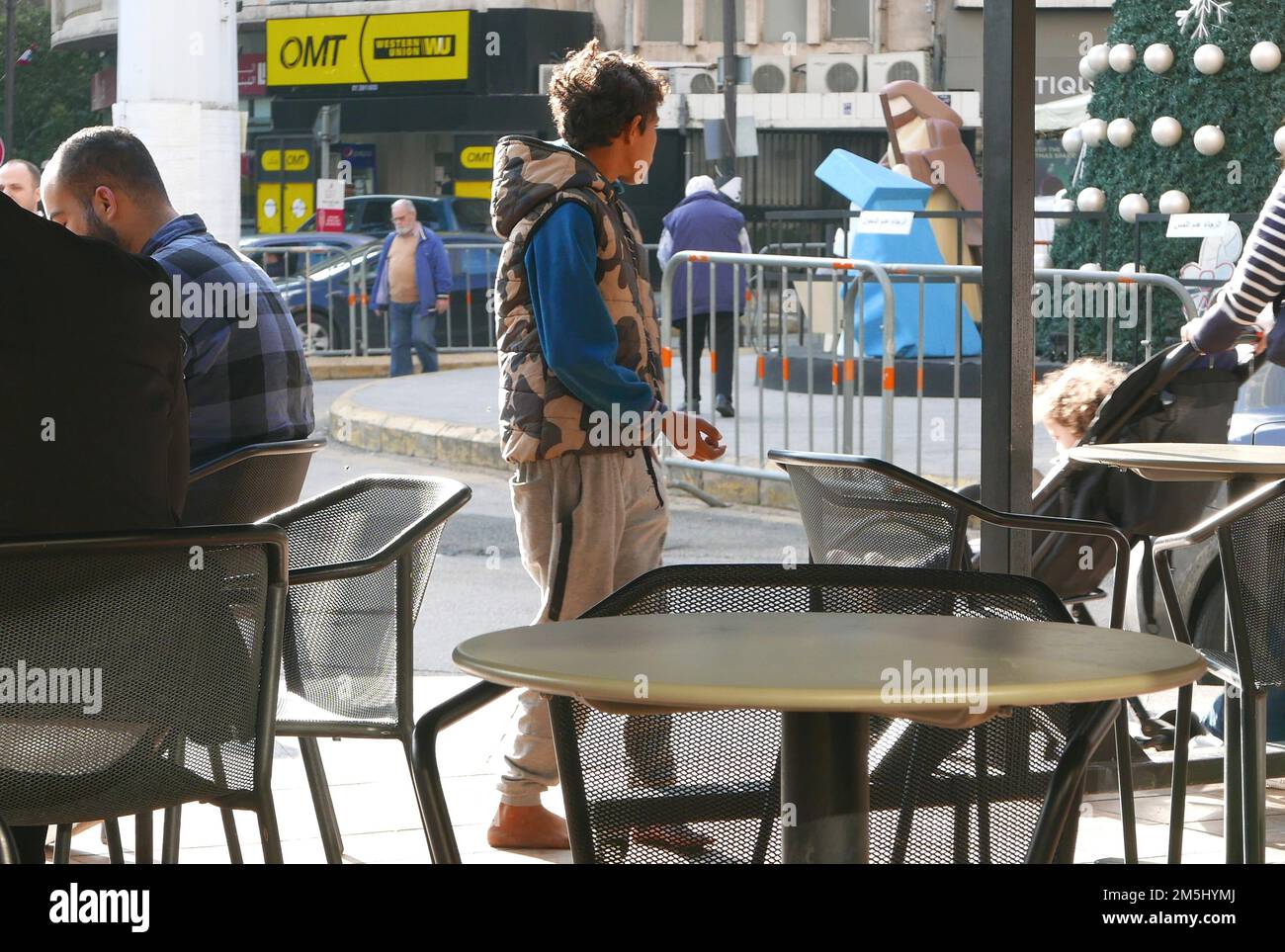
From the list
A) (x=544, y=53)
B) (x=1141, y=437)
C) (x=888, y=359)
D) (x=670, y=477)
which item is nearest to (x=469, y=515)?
(x=670, y=477)

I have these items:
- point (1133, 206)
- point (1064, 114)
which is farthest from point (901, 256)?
point (1064, 114)

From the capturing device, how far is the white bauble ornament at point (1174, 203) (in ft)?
44.4

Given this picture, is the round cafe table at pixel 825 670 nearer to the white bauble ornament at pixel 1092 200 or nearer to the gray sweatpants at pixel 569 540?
the gray sweatpants at pixel 569 540

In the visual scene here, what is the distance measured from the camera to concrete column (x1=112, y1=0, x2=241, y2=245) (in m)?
8.75

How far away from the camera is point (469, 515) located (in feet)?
35.0

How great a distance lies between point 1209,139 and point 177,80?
25.2 feet

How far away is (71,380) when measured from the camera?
305 cm

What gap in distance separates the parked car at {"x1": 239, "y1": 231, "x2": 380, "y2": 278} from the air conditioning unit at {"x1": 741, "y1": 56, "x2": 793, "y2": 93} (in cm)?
1322

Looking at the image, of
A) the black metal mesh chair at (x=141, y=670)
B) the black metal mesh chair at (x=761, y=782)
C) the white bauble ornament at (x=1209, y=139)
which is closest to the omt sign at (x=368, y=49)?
the white bauble ornament at (x=1209, y=139)

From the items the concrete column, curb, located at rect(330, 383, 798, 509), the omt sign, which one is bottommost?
curb, located at rect(330, 383, 798, 509)

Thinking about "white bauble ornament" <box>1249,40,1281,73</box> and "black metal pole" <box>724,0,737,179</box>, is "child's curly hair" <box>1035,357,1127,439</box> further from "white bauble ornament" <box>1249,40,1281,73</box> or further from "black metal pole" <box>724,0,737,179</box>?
"black metal pole" <box>724,0,737,179</box>

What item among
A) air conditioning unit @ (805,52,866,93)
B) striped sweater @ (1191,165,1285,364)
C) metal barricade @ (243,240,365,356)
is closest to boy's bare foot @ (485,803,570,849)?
striped sweater @ (1191,165,1285,364)
